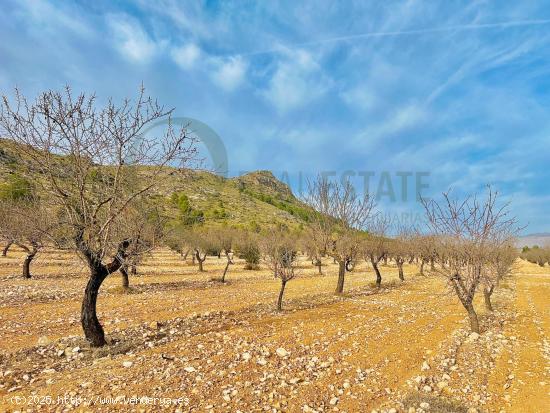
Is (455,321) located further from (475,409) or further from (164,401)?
(164,401)

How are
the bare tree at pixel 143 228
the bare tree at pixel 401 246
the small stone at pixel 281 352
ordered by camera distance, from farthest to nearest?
the bare tree at pixel 401 246 < the bare tree at pixel 143 228 < the small stone at pixel 281 352

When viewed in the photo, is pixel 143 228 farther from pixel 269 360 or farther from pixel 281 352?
pixel 269 360

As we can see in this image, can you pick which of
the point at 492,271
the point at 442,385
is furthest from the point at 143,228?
the point at 492,271

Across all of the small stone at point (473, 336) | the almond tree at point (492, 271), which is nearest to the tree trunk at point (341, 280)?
the almond tree at point (492, 271)

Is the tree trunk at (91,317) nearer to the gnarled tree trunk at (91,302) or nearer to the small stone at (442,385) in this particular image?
the gnarled tree trunk at (91,302)

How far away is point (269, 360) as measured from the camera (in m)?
10.4

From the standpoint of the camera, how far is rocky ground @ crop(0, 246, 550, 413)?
7.82 m

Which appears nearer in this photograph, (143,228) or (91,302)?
(91,302)

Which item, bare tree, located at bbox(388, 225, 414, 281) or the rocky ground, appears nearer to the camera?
the rocky ground

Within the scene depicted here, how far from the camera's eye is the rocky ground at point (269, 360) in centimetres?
782

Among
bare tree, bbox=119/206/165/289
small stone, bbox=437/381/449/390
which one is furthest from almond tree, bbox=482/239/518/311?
bare tree, bbox=119/206/165/289

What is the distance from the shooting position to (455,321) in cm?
1742

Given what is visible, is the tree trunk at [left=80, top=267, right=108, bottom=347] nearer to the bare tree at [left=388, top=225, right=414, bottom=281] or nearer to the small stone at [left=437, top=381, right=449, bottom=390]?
the small stone at [left=437, top=381, right=449, bottom=390]

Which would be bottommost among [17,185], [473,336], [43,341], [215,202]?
[43,341]
